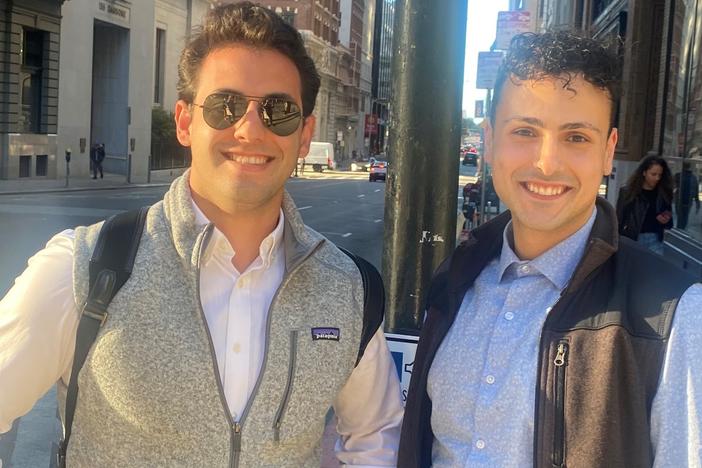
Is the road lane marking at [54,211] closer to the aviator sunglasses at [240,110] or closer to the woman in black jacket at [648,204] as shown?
the woman in black jacket at [648,204]

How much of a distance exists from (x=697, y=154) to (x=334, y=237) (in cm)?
995

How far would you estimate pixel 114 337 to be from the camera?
191 centimetres

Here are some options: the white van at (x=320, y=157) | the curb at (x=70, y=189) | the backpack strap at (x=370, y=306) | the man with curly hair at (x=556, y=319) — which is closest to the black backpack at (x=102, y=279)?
the backpack strap at (x=370, y=306)

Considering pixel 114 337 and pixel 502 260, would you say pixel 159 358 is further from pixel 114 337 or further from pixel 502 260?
pixel 502 260

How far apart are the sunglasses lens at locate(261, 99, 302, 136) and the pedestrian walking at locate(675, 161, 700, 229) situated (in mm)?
8232

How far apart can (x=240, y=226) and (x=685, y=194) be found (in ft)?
30.1

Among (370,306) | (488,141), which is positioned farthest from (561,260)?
(370,306)

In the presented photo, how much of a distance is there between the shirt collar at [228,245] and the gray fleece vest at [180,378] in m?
0.04

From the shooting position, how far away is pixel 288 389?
6.59ft

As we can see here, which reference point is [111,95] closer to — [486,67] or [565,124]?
[486,67]

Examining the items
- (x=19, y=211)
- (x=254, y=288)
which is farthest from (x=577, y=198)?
(x=19, y=211)

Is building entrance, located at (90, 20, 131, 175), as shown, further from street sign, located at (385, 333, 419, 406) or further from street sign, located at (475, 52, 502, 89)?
street sign, located at (385, 333, 419, 406)

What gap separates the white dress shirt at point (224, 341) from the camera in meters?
1.89

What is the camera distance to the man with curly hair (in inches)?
67.6
